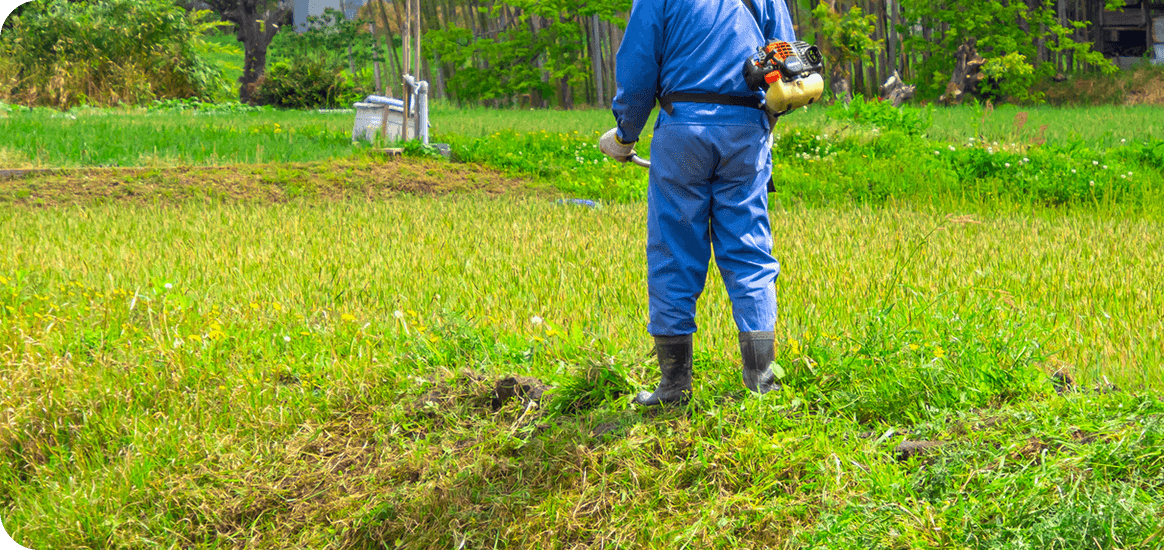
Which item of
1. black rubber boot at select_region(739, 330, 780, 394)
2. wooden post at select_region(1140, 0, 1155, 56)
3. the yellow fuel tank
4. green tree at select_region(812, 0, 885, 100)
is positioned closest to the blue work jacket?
the yellow fuel tank

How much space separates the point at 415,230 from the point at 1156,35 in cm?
2697

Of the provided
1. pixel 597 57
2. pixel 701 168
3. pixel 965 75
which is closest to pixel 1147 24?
pixel 965 75

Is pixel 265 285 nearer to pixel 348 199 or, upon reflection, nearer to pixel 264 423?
pixel 264 423

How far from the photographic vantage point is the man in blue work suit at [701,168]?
9.66ft

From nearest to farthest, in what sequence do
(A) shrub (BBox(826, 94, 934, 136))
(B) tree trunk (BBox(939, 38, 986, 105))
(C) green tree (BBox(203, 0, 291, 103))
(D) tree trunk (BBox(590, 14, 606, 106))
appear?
(A) shrub (BBox(826, 94, 934, 136)), (B) tree trunk (BBox(939, 38, 986, 105)), (D) tree trunk (BBox(590, 14, 606, 106)), (C) green tree (BBox(203, 0, 291, 103))

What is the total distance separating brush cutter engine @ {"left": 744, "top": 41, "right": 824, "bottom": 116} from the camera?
9.23 ft

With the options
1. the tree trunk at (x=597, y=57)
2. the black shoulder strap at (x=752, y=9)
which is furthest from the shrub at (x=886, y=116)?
the tree trunk at (x=597, y=57)

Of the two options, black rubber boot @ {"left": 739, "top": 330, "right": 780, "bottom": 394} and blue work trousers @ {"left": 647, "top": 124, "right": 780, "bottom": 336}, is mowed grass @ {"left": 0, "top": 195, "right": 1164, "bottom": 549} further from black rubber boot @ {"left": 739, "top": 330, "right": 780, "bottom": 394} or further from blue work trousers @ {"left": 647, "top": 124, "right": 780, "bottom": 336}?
blue work trousers @ {"left": 647, "top": 124, "right": 780, "bottom": 336}

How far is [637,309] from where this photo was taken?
160 inches

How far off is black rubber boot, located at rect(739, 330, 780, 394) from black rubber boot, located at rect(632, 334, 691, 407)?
20 centimetres

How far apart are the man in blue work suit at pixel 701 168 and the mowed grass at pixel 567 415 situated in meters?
0.28

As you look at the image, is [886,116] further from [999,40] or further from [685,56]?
[999,40]

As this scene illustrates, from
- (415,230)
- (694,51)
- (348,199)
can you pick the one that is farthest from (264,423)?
(348,199)

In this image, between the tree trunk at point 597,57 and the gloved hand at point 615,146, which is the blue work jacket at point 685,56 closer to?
the gloved hand at point 615,146
